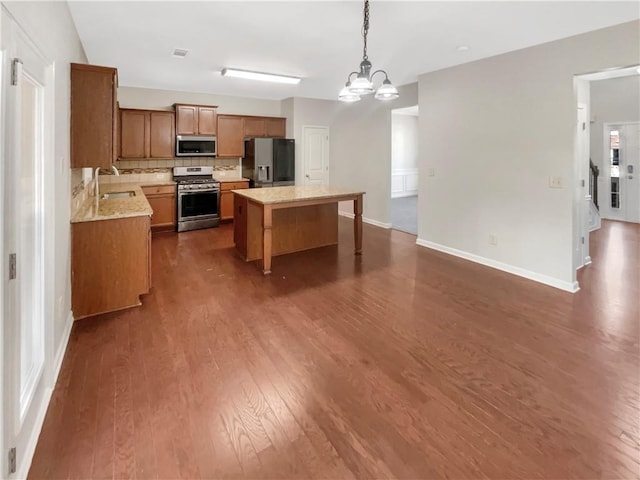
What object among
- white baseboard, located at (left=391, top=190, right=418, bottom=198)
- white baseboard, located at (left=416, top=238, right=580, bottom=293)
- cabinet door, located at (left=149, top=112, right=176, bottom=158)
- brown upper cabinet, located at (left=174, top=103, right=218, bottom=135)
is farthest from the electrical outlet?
white baseboard, located at (left=391, top=190, right=418, bottom=198)

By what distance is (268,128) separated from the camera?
761cm

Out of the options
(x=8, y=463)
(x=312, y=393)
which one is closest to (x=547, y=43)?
(x=312, y=393)

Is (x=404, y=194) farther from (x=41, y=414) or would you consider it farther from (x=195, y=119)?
(x=41, y=414)

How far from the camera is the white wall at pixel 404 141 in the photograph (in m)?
11.2

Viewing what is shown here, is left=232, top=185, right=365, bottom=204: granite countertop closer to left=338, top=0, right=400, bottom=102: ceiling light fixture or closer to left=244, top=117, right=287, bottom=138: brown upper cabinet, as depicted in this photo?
left=338, top=0, right=400, bottom=102: ceiling light fixture

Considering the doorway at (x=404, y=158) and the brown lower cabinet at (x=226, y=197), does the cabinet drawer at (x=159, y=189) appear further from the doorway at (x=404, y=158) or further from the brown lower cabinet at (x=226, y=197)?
the doorway at (x=404, y=158)

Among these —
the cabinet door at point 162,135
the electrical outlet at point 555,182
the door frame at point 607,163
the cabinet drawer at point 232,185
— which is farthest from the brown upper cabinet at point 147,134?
the door frame at point 607,163

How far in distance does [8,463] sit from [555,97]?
4.98m

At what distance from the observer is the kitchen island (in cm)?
441

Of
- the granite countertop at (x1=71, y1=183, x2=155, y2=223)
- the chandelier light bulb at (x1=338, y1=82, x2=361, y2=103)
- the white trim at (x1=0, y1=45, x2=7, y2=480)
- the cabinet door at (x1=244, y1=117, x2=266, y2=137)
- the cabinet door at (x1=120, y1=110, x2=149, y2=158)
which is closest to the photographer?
the white trim at (x1=0, y1=45, x2=7, y2=480)

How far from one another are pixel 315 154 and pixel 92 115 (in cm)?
519

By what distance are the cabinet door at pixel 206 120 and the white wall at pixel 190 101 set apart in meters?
0.29

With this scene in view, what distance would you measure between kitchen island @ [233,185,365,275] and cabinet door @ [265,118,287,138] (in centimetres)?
279

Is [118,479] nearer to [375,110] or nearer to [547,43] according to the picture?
[547,43]
